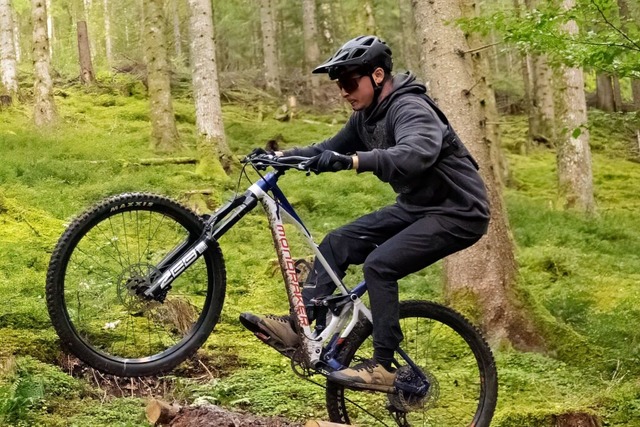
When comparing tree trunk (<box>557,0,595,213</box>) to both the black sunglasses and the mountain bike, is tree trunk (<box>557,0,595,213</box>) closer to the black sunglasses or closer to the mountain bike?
the mountain bike

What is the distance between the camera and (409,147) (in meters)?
3.65

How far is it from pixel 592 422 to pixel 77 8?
4316cm

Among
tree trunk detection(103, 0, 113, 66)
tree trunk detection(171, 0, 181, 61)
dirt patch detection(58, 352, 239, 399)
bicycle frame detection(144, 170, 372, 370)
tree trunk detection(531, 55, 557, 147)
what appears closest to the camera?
bicycle frame detection(144, 170, 372, 370)

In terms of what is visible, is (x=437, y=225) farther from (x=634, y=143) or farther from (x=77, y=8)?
(x=77, y=8)

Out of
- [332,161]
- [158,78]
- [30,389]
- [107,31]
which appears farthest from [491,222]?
[107,31]

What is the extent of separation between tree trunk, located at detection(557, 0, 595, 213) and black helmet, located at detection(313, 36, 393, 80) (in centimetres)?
1235

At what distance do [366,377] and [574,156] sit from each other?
12765mm

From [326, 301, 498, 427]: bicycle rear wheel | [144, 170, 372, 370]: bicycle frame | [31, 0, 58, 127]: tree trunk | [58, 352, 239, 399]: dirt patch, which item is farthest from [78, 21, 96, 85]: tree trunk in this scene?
[144, 170, 372, 370]: bicycle frame

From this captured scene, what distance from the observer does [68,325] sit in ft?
12.2

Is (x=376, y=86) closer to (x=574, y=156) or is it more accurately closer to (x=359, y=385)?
(x=359, y=385)

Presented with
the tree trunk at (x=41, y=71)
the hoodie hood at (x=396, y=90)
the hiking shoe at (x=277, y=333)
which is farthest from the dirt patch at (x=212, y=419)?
the tree trunk at (x=41, y=71)

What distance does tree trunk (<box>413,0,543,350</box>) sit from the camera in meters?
7.04

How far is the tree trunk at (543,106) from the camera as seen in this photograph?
22.9 meters

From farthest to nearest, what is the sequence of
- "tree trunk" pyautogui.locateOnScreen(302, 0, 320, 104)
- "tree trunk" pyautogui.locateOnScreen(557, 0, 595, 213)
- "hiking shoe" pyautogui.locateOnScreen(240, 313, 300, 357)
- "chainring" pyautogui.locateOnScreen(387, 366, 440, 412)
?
"tree trunk" pyautogui.locateOnScreen(302, 0, 320, 104) → "tree trunk" pyautogui.locateOnScreen(557, 0, 595, 213) → "chainring" pyautogui.locateOnScreen(387, 366, 440, 412) → "hiking shoe" pyautogui.locateOnScreen(240, 313, 300, 357)
